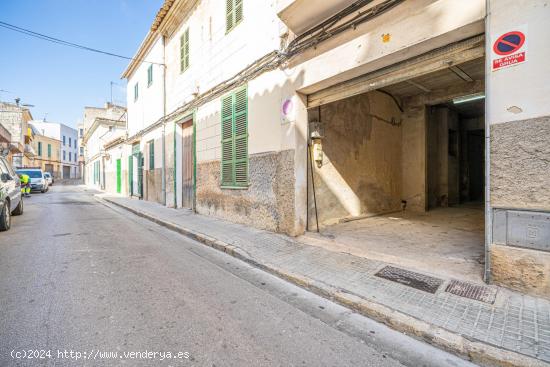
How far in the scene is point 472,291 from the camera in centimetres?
316

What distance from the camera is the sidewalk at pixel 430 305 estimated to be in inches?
89.5

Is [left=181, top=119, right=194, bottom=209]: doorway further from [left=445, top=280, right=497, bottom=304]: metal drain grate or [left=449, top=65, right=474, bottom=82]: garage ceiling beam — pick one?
[left=445, top=280, right=497, bottom=304]: metal drain grate

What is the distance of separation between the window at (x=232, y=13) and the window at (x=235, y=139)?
1901 millimetres

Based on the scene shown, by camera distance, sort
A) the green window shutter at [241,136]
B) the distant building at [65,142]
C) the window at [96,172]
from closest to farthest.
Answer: the green window shutter at [241,136]
the window at [96,172]
the distant building at [65,142]

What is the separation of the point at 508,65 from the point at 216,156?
712 centimetres

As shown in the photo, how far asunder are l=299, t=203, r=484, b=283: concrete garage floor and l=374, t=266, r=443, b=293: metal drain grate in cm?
21

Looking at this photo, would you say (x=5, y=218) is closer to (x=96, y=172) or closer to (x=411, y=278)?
(x=411, y=278)

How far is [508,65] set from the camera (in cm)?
304

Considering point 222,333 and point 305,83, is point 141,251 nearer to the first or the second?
point 222,333

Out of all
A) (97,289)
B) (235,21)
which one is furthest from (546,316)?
(235,21)

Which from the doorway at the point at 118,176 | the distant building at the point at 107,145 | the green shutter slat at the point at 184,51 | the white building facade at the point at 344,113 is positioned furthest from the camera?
the distant building at the point at 107,145

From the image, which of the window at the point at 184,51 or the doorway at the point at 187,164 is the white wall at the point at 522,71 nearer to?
the doorway at the point at 187,164

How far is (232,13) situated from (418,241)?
7.49 meters

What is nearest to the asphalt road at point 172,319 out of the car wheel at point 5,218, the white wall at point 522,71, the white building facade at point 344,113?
the white building facade at point 344,113
